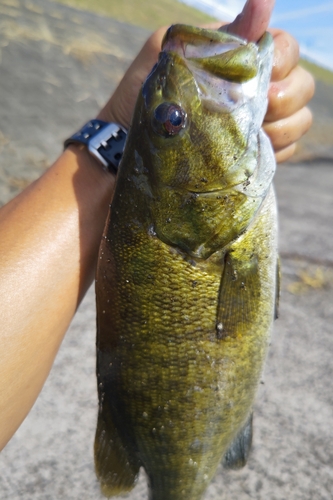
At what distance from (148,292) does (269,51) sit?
0.85m

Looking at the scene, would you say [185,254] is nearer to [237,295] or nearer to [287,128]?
[237,295]

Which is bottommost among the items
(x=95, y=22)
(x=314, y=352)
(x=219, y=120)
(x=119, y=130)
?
(x=314, y=352)

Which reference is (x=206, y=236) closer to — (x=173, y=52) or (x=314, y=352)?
(x=173, y=52)

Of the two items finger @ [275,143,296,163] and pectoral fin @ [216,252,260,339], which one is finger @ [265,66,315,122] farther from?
pectoral fin @ [216,252,260,339]

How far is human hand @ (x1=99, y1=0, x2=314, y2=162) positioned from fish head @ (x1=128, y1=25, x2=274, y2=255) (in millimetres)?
85

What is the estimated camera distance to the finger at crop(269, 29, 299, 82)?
65.5 inches

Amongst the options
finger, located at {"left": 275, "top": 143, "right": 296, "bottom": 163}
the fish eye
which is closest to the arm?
finger, located at {"left": 275, "top": 143, "right": 296, "bottom": 163}

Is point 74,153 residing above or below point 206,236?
above

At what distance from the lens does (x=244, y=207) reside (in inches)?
57.3

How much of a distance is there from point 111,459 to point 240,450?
52cm

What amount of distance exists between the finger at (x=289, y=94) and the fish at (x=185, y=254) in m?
0.35

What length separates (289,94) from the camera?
5.74ft

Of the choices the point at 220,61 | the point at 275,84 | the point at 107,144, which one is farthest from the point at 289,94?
the point at 107,144

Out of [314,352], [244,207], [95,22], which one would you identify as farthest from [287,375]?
[95,22]
